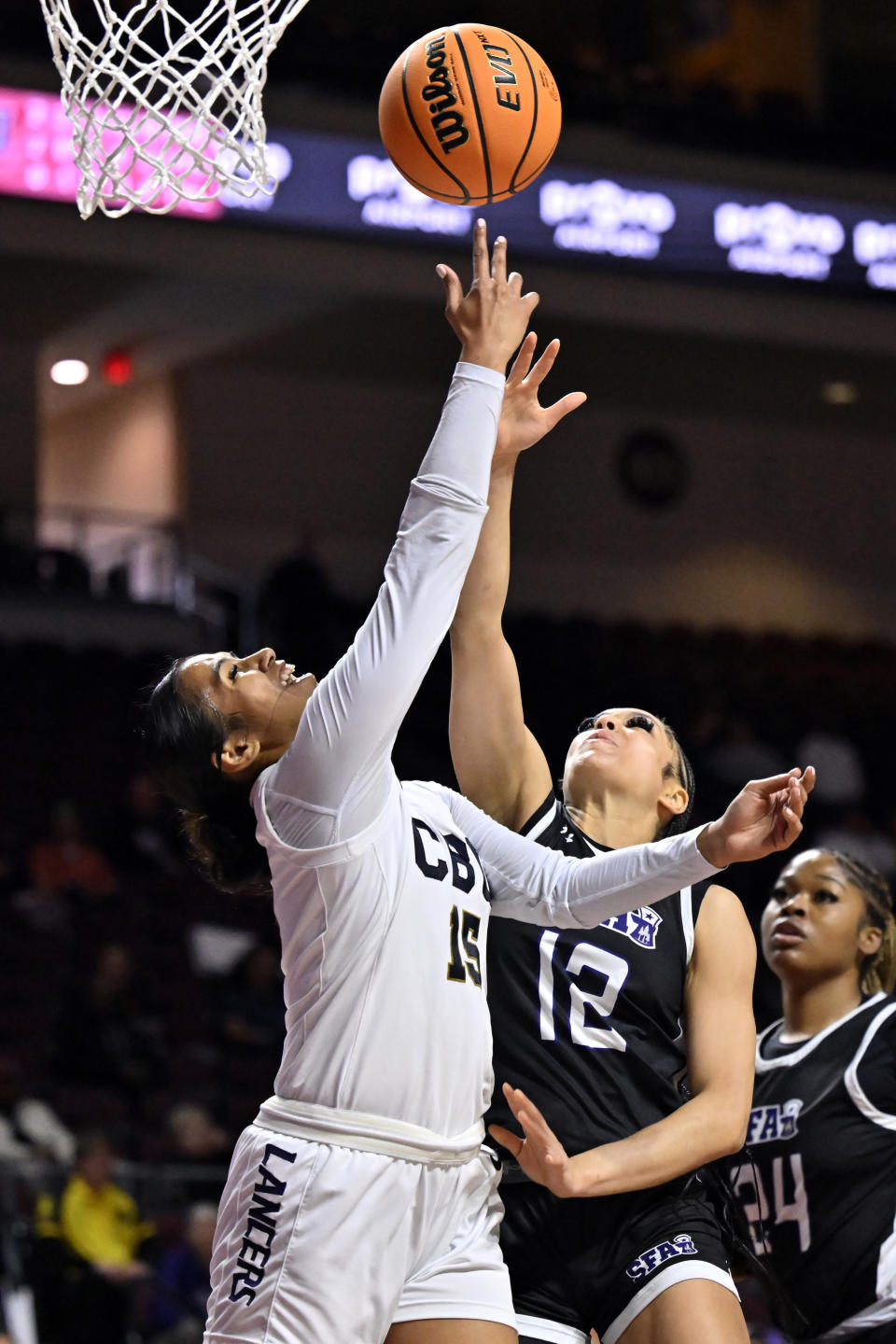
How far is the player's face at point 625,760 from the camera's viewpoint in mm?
3045

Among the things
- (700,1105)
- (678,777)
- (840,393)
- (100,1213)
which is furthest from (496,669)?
(840,393)

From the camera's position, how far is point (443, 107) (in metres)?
2.97

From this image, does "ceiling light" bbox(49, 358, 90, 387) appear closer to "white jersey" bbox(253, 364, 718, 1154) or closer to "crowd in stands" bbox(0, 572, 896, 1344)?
"crowd in stands" bbox(0, 572, 896, 1344)

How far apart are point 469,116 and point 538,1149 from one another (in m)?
1.68

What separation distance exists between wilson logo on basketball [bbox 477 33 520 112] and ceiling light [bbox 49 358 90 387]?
11681mm

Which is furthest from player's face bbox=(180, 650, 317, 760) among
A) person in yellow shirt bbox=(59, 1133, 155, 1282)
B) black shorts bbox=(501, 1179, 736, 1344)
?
person in yellow shirt bbox=(59, 1133, 155, 1282)

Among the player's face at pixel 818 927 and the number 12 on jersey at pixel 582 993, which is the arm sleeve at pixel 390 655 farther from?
the player's face at pixel 818 927

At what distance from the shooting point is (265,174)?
11.1 ft

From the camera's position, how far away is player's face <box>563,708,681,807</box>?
3045mm

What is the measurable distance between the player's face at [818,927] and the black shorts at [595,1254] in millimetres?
929

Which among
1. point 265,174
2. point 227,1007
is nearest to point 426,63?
point 265,174

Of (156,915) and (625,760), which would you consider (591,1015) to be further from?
(156,915)

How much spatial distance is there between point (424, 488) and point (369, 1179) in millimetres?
927

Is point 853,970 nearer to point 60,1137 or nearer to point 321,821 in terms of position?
point 321,821
